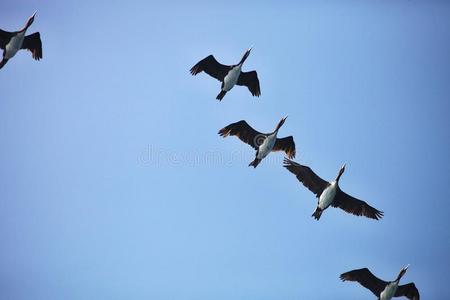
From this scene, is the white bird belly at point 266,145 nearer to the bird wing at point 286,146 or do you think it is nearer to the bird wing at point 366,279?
the bird wing at point 286,146

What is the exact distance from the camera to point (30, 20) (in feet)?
78.1

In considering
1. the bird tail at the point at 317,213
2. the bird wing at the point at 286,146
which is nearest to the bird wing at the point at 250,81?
the bird wing at the point at 286,146

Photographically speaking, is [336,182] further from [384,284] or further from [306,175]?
[384,284]

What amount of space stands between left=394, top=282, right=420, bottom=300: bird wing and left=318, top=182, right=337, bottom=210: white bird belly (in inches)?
193

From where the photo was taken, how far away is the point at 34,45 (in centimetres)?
2503

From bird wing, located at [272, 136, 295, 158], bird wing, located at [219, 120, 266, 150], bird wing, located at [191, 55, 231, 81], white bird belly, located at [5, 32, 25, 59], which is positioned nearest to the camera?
white bird belly, located at [5, 32, 25, 59]

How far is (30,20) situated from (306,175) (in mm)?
14060

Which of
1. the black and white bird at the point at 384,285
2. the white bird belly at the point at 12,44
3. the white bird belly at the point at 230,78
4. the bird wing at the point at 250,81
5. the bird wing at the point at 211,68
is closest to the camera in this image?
the black and white bird at the point at 384,285

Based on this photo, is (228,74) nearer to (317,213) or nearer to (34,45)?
(317,213)

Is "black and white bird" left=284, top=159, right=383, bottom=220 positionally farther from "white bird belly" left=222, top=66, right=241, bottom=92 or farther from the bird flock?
"white bird belly" left=222, top=66, right=241, bottom=92

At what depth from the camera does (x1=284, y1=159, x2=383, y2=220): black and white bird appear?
2341 centimetres

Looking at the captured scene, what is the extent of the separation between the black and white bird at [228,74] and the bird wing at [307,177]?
4457 millimetres

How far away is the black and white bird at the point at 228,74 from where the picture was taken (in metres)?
24.8

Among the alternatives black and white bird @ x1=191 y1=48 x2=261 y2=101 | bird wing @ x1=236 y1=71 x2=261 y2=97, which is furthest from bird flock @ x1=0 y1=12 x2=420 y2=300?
bird wing @ x1=236 y1=71 x2=261 y2=97
